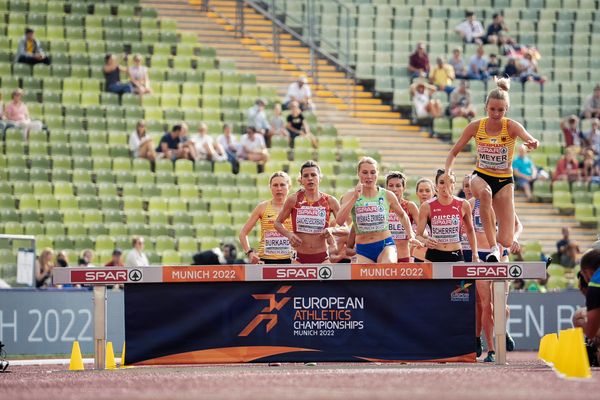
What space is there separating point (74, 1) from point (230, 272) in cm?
1715

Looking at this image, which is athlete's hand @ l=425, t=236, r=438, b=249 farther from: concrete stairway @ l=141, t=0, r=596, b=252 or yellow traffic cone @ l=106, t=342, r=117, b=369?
concrete stairway @ l=141, t=0, r=596, b=252

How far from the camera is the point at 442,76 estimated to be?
3162 centimetres

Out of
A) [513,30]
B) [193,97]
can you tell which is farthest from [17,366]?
[513,30]

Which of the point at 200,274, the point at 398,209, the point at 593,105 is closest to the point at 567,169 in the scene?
the point at 593,105

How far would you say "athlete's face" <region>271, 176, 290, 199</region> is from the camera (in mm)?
17156

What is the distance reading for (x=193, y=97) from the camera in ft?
96.3

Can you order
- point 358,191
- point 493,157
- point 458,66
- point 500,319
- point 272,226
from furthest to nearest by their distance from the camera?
point 458,66
point 272,226
point 358,191
point 493,157
point 500,319

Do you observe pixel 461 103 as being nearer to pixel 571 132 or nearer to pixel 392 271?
pixel 571 132

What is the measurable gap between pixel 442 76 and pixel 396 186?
14.3 metres

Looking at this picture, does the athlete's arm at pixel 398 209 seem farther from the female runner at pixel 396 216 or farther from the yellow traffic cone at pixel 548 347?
the yellow traffic cone at pixel 548 347

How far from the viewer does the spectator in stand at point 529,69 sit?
3300 cm

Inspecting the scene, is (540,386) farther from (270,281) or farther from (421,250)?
(421,250)

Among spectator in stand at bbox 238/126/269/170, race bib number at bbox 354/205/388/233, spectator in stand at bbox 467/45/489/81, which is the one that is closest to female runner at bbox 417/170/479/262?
race bib number at bbox 354/205/388/233

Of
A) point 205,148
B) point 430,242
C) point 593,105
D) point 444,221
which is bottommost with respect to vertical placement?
point 430,242
